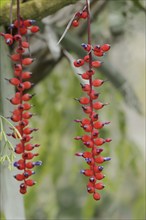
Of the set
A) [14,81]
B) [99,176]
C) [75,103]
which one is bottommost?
[75,103]

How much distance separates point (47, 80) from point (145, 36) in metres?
0.34

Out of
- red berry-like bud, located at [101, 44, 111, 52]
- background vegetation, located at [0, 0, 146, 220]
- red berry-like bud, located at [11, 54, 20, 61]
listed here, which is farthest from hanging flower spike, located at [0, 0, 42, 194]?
background vegetation, located at [0, 0, 146, 220]

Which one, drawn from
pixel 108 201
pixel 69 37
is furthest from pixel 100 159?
pixel 108 201

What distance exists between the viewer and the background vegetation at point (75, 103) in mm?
1728

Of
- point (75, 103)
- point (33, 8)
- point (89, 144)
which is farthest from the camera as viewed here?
point (75, 103)

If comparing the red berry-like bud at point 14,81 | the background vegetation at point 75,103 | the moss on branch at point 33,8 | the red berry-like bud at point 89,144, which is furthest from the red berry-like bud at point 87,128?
the background vegetation at point 75,103

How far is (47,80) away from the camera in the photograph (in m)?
2.21

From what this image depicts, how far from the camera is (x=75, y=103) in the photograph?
239 centimetres

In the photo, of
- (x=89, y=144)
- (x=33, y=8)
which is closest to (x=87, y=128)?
(x=89, y=144)

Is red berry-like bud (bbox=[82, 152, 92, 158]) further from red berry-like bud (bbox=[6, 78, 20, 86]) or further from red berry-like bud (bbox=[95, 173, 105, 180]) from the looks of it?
red berry-like bud (bbox=[6, 78, 20, 86])

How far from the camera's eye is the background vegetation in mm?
1728

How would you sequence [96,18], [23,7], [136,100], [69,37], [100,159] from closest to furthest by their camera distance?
[100,159] → [23,7] → [69,37] → [136,100] → [96,18]

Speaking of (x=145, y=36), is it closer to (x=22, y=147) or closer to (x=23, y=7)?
(x=23, y=7)

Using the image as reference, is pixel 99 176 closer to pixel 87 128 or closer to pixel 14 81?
pixel 87 128
